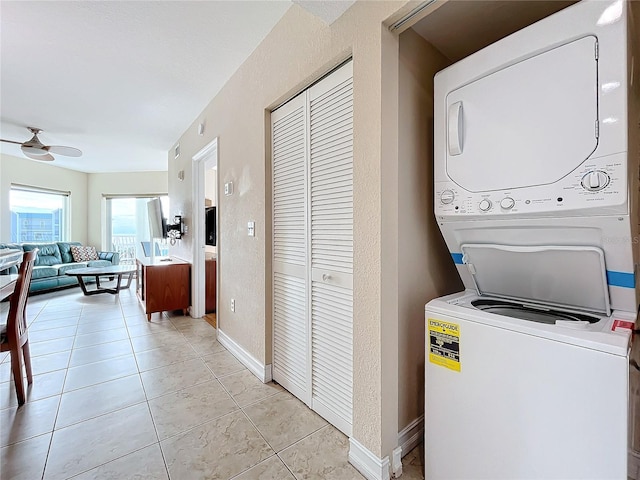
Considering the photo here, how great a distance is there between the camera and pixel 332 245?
166 cm

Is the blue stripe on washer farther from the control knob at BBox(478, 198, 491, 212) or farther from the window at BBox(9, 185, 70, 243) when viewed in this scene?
the window at BBox(9, 185, 70, 243)

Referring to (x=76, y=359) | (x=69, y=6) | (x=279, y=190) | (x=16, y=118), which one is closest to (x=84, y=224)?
(x=16, y=118)

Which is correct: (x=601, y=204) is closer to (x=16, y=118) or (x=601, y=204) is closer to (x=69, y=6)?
(x=69, y=6)

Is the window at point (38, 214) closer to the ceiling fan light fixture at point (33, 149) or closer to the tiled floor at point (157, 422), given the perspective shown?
the ceiling fan light fixture at point (33, 149)

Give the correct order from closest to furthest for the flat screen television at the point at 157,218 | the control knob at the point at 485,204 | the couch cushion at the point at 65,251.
Result: the control knob at the point at 485,204, the flat screen television at the point at 157,218, the couch cushion at the point at 65,251

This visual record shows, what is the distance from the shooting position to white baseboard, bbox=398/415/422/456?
1466 millimetres

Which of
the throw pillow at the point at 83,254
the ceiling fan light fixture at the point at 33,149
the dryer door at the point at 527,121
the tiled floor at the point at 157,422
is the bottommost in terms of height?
the tiled floor at the point at 157,422

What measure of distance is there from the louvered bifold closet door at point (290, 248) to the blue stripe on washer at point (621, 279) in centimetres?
137

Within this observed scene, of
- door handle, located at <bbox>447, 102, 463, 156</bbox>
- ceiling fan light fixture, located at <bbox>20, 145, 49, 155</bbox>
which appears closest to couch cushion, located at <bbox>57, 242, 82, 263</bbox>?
ceiling fan light fixture, located at <bbox>20, 145, 49, 155</bbox>

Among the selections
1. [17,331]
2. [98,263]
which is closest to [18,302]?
[17,331]

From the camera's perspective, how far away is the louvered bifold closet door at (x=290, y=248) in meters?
1.87

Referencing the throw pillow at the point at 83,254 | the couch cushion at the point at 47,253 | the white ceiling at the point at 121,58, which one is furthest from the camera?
the throw pillow at the point at 83,254

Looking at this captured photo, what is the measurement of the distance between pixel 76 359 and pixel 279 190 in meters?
2.35

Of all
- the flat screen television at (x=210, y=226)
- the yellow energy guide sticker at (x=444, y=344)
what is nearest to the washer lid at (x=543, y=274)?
the yellow energy guide sticker at (x=444, y=344)
